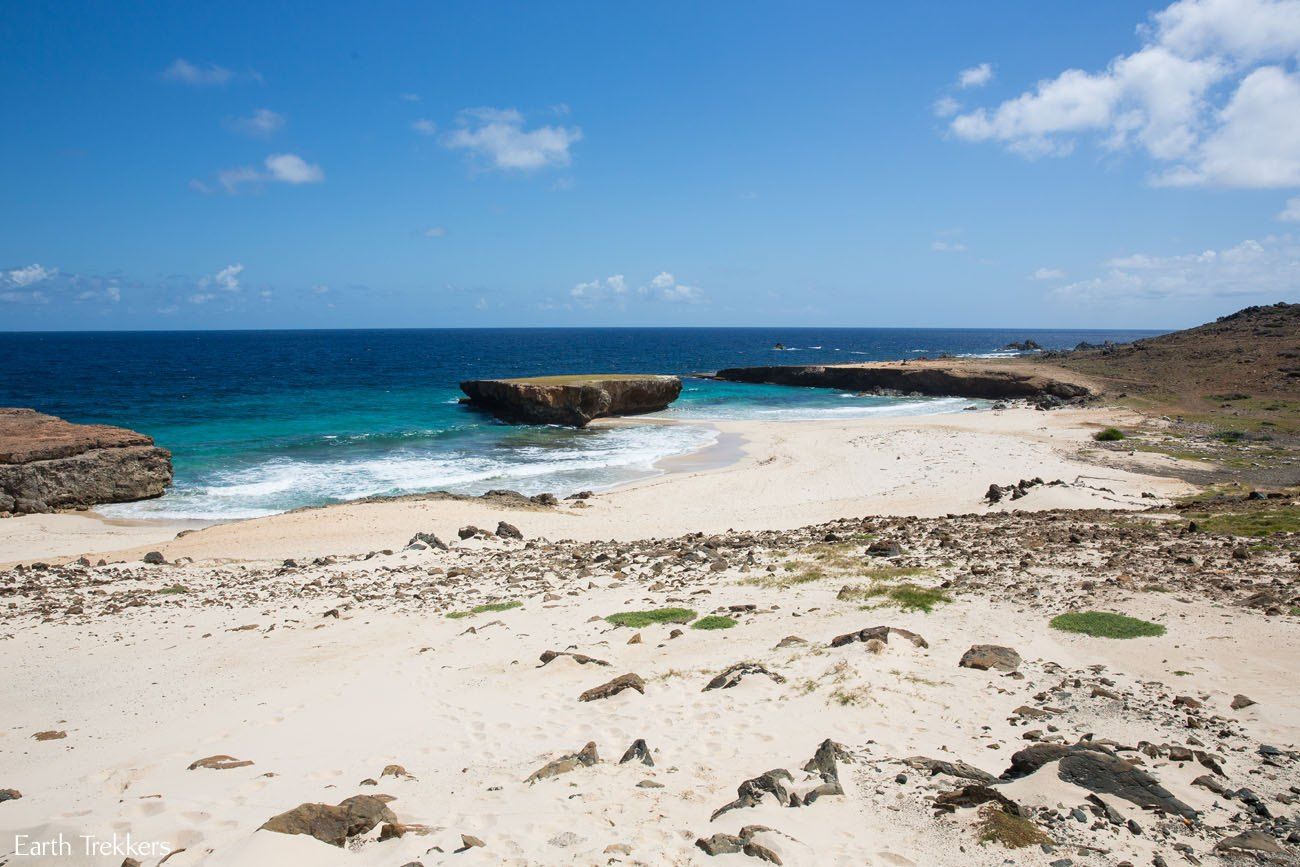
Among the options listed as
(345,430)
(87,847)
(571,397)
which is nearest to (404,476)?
(345,430)

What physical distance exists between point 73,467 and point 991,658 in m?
27.6

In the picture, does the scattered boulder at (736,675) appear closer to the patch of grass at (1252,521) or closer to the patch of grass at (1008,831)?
the patch of grass at (1008,831)

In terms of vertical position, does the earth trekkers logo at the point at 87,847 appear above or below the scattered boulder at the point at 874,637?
below

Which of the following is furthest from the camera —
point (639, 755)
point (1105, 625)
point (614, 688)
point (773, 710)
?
point (1105, 625)

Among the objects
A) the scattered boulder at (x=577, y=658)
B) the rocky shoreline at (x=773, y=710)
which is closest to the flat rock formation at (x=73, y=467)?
the rocky shoreline at (x=773, y=710)

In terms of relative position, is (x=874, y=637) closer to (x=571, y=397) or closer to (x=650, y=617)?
(x=650, y=617)

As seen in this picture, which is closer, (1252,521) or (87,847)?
(87,847)

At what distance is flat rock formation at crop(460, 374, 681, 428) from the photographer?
135ft

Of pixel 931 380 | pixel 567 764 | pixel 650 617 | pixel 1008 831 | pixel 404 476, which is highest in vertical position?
pixel 931 380

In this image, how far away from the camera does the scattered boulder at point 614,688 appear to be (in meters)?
7.52

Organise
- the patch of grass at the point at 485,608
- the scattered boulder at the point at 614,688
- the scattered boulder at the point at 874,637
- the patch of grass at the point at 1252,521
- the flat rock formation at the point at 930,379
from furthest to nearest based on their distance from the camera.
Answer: the flat rock formation at the point at 930,379, the patch of grass at the point at 1252,521, the patch of grass at the point at 485,608, the scattered boulder at the point at 874,637, the scattered boulder at the point at 614,688

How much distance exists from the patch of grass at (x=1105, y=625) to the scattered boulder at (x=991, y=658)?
135 centimetres

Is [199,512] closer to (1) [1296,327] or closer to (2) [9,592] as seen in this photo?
(2) [9,592]

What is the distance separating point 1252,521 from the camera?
13.2 metres
